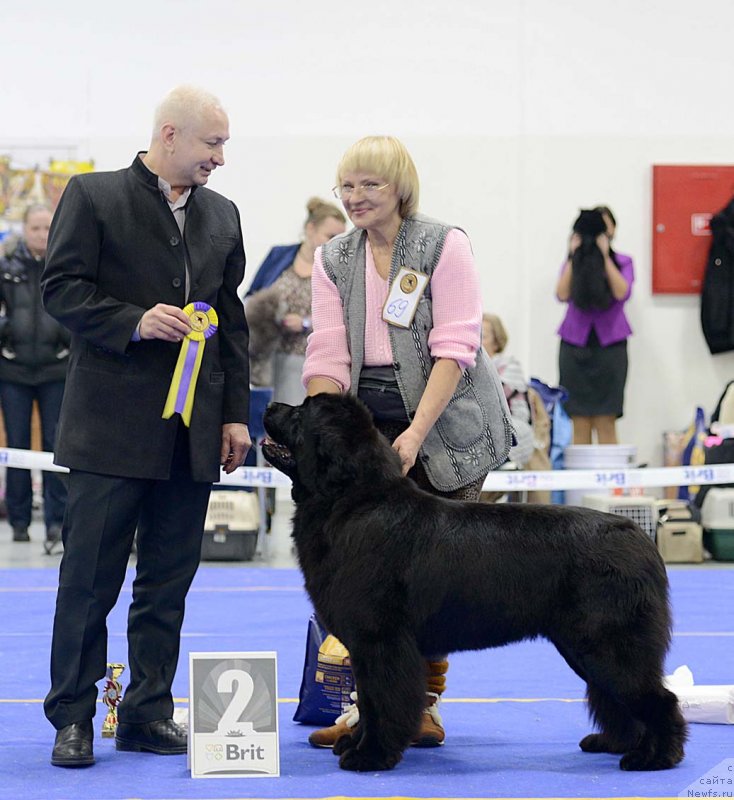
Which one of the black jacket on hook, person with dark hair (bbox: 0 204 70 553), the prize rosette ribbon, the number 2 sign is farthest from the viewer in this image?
the black jacket on hook

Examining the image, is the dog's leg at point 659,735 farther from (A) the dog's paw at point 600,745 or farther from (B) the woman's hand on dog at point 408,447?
(B) the woman's hand on dog at point 408,447

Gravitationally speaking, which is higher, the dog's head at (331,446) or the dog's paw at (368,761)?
the dog's head at (331,446)

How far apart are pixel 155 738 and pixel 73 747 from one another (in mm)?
265

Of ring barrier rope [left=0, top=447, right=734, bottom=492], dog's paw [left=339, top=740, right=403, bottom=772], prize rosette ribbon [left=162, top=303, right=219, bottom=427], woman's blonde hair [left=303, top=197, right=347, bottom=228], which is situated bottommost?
dog's paw [left=339, top=740, right=403, bottom=772]

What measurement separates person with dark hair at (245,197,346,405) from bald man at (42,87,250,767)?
3.98 meters

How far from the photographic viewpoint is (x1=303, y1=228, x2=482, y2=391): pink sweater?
3309mm

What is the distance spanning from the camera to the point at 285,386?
24.6 ft

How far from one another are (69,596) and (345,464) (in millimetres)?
808

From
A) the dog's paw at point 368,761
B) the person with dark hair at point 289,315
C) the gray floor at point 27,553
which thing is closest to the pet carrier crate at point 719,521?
the person with dark hair at point 289,315

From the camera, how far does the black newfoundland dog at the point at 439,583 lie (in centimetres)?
306

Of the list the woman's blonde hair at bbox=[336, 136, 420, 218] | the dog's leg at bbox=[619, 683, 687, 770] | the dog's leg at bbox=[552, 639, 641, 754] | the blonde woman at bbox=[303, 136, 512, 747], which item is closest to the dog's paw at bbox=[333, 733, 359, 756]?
the blonde woman at bbox=[303, 136, 512, 747]

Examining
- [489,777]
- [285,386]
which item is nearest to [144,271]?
[489,777]

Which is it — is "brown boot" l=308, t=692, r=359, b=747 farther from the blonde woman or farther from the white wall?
the white wall

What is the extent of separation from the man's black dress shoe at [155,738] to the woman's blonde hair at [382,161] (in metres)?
1.57
